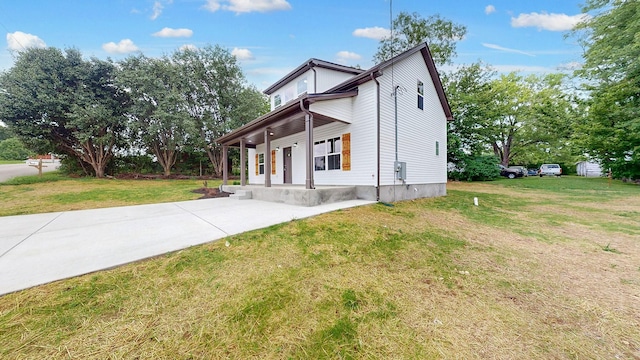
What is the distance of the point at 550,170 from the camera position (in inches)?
997

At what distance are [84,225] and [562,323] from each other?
760 cm

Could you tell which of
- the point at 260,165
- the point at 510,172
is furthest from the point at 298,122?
the point at 510,172

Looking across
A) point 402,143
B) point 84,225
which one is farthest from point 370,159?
point 84,225

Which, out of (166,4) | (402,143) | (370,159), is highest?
(166,4)

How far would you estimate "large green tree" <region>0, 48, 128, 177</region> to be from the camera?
40.6 feet

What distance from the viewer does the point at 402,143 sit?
28.3 feet

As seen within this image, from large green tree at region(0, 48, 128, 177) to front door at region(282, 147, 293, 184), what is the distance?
12393 mm

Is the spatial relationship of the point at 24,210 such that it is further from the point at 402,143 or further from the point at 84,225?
the point at 402,143

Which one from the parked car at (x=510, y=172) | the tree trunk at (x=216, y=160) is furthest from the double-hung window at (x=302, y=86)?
the parked car at (x=510, y=172)

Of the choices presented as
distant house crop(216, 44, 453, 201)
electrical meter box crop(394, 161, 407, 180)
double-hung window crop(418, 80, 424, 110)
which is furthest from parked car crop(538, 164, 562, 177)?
electrical meter box crop(394, 161, 407, 180)

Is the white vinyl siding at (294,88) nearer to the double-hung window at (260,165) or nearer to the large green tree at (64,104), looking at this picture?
the double-hung window at (260,165)

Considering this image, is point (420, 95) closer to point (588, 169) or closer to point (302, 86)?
point (302, 86)

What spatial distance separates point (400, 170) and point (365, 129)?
6.89 ft

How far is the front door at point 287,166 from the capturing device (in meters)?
11.3
